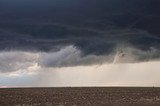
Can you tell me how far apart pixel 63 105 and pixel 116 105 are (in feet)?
35.5

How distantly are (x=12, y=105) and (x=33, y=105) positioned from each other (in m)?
4.24

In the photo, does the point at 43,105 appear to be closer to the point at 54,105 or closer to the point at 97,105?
the point at 54,105

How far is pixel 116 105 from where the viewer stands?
77938 millimetres

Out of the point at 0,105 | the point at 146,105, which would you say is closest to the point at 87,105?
the point at 146,105

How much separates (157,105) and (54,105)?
2092cm

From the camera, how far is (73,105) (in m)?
77.7

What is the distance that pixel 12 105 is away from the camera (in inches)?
3049

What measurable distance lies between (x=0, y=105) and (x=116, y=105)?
78.4ft

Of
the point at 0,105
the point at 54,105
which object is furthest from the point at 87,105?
the point at 0,105

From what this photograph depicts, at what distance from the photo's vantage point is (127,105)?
7719cm

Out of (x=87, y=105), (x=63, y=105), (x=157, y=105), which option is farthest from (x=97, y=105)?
(x=157, y=105)

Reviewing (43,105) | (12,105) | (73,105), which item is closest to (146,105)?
(73,105)

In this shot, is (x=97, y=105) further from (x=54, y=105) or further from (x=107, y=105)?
(x=54, y=105)

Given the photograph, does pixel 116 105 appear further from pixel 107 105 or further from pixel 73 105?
pixel 73 105
